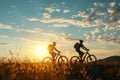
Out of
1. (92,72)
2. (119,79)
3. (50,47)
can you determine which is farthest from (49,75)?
(50,47)

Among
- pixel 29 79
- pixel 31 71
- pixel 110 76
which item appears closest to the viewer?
pixel 29 79

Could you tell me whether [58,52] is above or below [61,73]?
above

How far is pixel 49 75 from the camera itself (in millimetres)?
7625

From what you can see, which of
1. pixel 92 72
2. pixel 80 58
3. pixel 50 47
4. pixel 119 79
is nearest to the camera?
pixel 119 79

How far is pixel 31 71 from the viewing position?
7953mm

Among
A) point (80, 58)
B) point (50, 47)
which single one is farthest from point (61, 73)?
point (80, 58)

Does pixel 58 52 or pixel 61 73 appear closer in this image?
pixel 61 73

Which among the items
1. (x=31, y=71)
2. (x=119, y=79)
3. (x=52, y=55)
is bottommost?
(x=119, y=79)

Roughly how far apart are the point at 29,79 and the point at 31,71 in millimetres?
729

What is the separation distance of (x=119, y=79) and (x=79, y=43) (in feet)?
35.0

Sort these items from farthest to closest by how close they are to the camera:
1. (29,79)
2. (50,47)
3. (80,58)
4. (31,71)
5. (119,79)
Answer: (80,58) → (50,47) → (119,79) → (31,71) → (29,79)

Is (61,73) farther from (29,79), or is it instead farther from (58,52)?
(58,52)

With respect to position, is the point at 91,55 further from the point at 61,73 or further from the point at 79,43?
the point at 61,73

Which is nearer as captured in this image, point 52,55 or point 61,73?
point 61,73
